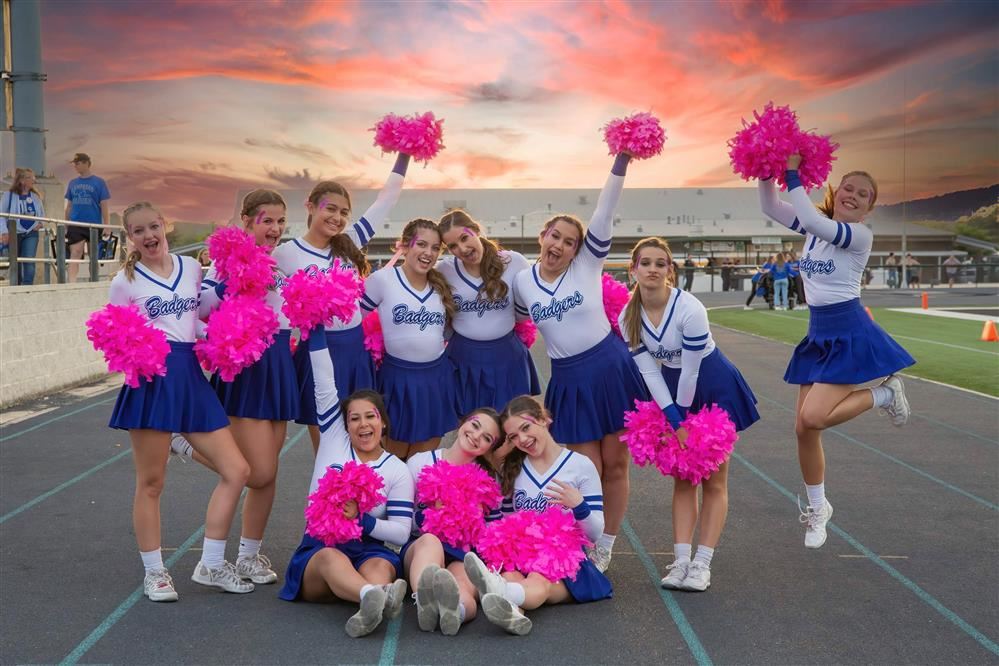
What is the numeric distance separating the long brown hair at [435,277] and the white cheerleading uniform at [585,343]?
36cm

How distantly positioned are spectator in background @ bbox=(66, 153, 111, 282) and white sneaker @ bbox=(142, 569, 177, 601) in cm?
955

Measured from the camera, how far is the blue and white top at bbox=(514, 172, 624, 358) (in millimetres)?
4547

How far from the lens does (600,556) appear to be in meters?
4.54

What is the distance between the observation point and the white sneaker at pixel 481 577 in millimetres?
3762

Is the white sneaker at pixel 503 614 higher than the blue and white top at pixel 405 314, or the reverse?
the blue and white top at pixel 405 314

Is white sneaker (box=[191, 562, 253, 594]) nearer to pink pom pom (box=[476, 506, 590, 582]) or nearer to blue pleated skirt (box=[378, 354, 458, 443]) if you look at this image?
blue pleated skirt (box=[378, 354, 458, 443])

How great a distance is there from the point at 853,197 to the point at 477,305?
183 centimetres

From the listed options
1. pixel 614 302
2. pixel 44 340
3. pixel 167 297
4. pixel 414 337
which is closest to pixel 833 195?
pixel 614 302

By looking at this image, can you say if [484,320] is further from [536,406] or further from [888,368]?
[888,368]

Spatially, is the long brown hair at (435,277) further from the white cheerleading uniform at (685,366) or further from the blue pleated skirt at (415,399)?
the white cheerleading uniform at (685,366)

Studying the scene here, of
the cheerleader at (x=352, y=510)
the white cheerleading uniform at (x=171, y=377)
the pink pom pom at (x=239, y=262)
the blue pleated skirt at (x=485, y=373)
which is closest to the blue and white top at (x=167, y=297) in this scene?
the white cheerleading uniform at (x=171, y=377)

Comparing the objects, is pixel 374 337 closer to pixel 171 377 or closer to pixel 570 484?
pixel 171 377

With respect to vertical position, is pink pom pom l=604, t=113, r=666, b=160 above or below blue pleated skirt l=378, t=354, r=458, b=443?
above

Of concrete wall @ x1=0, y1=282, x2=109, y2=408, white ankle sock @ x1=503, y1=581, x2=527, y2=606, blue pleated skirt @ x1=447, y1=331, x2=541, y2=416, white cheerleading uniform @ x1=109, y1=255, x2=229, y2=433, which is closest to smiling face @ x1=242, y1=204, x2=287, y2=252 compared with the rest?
white cheerleading uniform @ x1=109, y1=255, x2=229, y2=433
